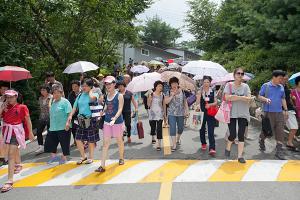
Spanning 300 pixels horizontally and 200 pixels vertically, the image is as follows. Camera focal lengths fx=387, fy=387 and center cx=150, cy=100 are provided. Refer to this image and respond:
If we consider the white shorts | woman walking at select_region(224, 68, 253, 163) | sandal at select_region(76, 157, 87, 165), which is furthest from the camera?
the white shorts

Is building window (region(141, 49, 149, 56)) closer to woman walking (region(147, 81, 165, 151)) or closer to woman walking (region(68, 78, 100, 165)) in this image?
woman walking (region(147, 81, 165, 151))

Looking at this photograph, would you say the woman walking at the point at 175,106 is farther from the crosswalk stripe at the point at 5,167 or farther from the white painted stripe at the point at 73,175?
the crosswalk stripe at the point at 5,167

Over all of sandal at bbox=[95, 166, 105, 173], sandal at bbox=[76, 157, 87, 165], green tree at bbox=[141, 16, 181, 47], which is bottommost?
sandal at bbox=[95, 166, 105, 173]

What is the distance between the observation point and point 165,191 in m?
6.03

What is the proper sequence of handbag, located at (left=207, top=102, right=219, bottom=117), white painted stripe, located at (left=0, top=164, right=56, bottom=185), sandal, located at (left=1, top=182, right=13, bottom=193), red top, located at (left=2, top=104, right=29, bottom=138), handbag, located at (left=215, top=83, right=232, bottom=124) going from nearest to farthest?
sandal, located at (left=1, top=182, right=13, bottom=193) → red top, located at (left=2, top=104, right=29, bottom=138) → white painted stripe, located at (left=0, top=164, right=56, bottom=185) → handbag, located at (left=215, top=83, right=232, bottom=124) → handbag, located at (left=207, top=102, right=219, bottom=117)

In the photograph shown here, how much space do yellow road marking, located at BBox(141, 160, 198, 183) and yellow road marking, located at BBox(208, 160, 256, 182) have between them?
647 mm

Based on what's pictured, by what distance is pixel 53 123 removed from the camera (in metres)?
7.70

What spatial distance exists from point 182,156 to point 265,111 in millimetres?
2025

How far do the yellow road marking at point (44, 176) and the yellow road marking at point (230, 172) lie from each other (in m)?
2.82

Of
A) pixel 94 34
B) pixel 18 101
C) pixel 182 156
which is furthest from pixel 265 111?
pixel 94 34

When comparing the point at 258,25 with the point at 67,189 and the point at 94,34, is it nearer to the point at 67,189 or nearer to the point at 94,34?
the point at 94,34

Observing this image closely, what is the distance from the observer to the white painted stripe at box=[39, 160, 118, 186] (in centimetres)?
667

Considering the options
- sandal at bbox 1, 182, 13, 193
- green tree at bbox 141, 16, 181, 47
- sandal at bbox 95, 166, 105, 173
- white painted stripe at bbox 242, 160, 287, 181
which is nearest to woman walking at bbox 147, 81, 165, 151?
sandal at bbox 95, 166, 105, 173

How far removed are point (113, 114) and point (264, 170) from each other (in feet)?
9.81
